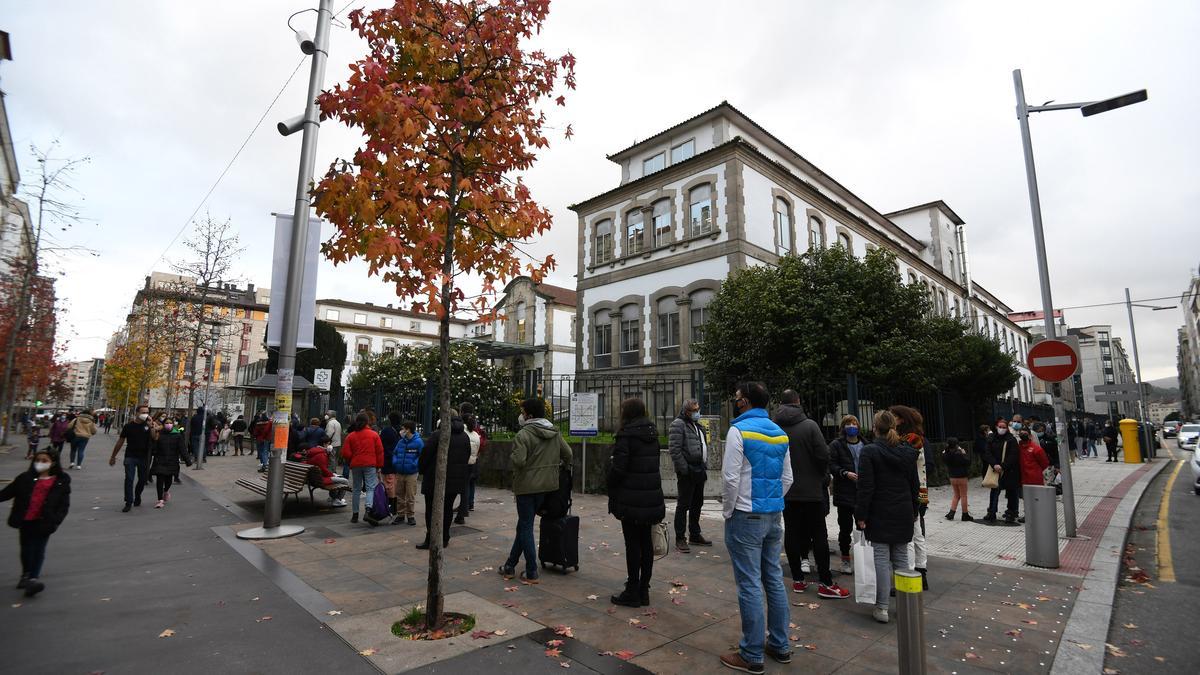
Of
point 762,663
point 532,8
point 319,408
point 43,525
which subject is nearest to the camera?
point 762,663

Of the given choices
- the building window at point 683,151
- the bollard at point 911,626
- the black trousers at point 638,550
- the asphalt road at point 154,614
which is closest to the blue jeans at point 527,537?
the black trousers at point 638,550

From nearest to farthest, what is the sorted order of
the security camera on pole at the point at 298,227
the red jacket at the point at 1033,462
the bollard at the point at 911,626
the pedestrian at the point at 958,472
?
the bollard at the point at 911,626, the security camera on pole at the point at 298,227, the red jacket at the point at 1033,462, the pedestrian at the point at 958,472

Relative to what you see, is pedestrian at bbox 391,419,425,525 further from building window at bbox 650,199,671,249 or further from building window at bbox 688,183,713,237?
building window at bbox 650,199,671,249

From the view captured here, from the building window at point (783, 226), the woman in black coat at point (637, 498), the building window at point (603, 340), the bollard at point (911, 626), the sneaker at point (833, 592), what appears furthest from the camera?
the building window at point (603, 340)

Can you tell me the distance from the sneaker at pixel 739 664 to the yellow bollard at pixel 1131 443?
3069cm

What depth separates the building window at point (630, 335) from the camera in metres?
25.1

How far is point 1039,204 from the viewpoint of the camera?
924cm

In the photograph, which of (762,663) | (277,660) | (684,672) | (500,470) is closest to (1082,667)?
(762,663)

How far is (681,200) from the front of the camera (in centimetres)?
2412

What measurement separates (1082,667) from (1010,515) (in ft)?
22.5

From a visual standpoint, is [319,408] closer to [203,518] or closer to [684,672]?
[203,518]

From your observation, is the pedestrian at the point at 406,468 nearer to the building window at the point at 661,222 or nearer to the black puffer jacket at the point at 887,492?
the black puffer jacket at the point at 887,492

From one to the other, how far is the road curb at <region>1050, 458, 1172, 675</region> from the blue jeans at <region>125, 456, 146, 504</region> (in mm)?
13774

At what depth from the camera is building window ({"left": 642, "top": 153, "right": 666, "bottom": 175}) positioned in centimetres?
2603
